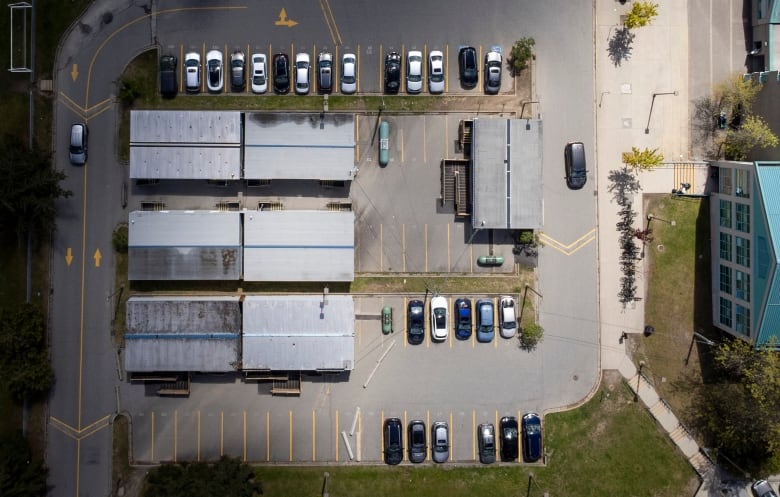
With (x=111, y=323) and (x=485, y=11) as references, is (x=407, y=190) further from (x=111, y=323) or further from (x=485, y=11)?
(x=111, y=323)

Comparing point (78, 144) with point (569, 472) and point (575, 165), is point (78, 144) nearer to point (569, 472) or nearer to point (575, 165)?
point (575, 165)

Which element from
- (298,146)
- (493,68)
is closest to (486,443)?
(298,146)

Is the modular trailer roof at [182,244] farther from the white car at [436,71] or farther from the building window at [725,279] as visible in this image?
the building window at [725,279]

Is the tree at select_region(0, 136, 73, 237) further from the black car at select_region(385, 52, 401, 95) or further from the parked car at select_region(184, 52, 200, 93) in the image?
the black car at select_region(385, 52, 401, 95)

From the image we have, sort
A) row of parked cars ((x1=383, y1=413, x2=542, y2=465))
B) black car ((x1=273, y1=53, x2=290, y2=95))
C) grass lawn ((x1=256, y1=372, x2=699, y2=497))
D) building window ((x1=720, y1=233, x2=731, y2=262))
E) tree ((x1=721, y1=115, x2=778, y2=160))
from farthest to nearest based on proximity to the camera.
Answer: black car ((x1=273, y1=53, x2=290, y2=95)), grass lawn ((x1=256, y1=372, x2=699, y2=497)), row of parked cars ((x1=383, y1=413, x2=542, y2=465)), building window ((x1=720, y1=233, x2=731, y2=262)), tree ((x1=721, y1=115, x2=778, y2=160))

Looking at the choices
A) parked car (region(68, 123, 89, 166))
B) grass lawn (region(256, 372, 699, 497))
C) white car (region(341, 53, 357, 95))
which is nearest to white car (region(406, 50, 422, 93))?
white car (region(341, 53, 357, 95))

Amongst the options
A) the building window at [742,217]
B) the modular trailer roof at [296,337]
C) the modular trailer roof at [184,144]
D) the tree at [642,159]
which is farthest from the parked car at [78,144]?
the building window at [742,217]

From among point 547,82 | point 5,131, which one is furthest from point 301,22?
point 5,131
